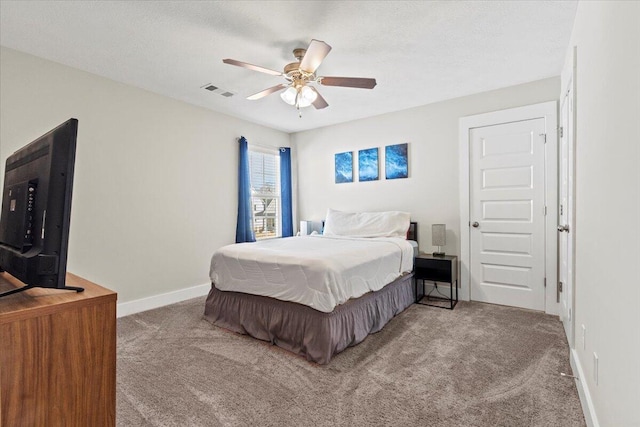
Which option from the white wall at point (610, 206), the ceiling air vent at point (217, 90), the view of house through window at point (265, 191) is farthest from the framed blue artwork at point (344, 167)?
the white wall at point (610, 206)

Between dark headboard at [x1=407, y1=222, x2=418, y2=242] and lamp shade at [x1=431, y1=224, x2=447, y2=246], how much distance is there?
0.37m

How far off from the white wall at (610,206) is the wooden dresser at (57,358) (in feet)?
5.65

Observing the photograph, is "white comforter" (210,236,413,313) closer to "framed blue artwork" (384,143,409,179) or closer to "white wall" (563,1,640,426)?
"framed blue artwork" (384,143,409,179)

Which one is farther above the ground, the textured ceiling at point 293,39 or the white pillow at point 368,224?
the textured ceiling at point 293,39

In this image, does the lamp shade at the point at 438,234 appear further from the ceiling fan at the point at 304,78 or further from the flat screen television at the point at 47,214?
the flat screen television at the point at 47,214

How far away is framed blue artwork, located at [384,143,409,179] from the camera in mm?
4281

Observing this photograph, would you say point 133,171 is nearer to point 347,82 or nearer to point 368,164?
point 347,82

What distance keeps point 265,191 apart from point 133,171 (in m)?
Result: 2.03

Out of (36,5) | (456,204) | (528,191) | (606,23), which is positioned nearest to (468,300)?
(456,204)

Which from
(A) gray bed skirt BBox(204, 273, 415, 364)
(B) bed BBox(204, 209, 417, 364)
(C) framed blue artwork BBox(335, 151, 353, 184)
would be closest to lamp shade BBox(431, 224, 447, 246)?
(B) bed BBox(204, 209, 417, 364)

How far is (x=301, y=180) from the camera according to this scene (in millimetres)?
5426

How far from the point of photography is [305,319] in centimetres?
243

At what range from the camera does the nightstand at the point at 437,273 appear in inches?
139

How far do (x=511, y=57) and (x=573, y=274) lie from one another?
1.96m
